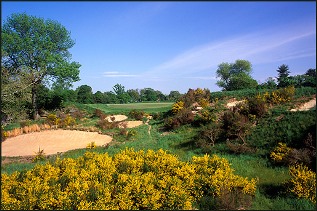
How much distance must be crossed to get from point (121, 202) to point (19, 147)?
45.5 feet

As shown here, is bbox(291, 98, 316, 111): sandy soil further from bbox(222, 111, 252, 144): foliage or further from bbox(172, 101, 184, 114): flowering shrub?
bbox(172, 101, 184, 114): flowering shrub

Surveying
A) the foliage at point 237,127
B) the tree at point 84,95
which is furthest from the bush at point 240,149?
the tree at point 84,95

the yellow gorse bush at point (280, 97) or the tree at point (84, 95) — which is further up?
the tree at point (84, 95)

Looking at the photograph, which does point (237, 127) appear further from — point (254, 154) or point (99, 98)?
point (99, 98)

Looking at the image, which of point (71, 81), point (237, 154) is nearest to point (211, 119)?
point (237, 154)

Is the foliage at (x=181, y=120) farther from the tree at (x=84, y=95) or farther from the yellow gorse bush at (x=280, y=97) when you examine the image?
the tree at (x=84, y=95)

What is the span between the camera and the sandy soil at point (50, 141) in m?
17.0

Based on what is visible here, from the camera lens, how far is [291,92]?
20844 millimetres

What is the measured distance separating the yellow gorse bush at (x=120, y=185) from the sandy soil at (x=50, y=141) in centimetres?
819

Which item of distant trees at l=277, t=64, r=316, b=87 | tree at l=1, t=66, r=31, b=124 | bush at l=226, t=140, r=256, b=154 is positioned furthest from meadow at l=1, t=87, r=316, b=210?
distant trees at l=277, t=64, r=316, b=87

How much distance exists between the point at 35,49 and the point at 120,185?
94.6ft

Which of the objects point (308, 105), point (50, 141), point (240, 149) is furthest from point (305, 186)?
point (50, 141)

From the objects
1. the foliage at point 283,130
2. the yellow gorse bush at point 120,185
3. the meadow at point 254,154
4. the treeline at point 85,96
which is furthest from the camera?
the treeline at point 85,96

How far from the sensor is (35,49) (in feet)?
103
